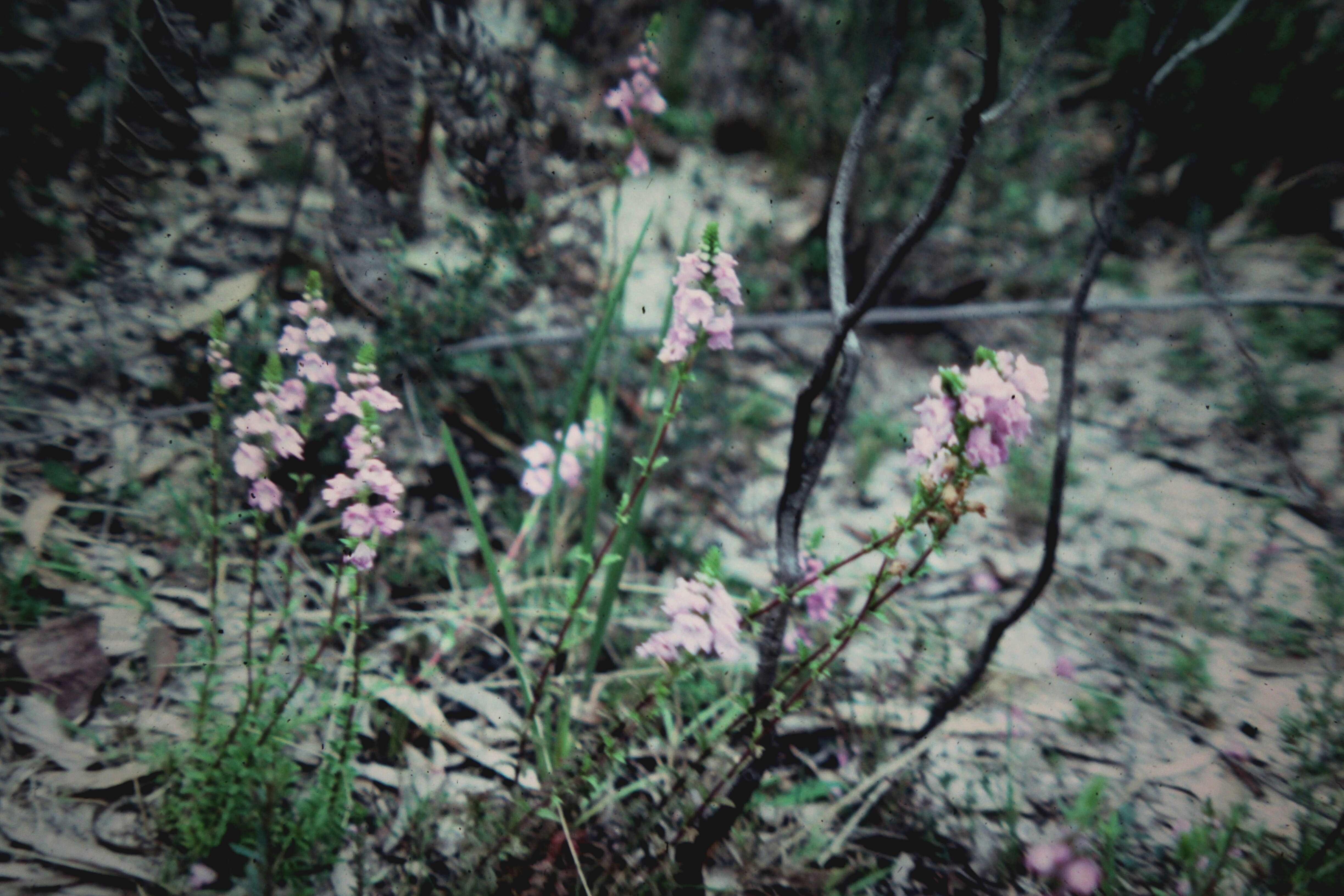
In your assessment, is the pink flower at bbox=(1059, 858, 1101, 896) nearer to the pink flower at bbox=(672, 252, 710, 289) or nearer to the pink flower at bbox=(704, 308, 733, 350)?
the pink flower at bbox=(704, 308, 733, 350)

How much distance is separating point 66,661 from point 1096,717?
2.74m

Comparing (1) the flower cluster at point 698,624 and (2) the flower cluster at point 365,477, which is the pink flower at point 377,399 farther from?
(1) the flower cluster at point 698,624

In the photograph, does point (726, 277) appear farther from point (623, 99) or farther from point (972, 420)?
point (623, 99)

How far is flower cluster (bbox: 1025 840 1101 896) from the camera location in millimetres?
1497

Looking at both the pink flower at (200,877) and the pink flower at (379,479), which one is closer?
the pink flower at (379,479)

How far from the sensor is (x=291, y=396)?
1248 mm

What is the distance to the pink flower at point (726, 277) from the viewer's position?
1201 millimetres

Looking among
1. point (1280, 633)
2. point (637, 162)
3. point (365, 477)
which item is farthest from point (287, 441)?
Answer: point (1280, 633)

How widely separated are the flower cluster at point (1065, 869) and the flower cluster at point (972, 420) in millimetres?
1060

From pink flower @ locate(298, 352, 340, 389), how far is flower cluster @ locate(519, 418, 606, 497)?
0.69 m

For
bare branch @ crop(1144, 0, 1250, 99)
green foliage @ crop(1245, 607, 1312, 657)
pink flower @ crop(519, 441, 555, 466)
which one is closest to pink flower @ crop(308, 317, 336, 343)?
pink flower @ crop(519, 441, 555, 466)

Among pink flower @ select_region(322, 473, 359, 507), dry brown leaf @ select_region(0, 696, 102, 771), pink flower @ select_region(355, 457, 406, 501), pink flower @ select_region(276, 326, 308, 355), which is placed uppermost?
pink flower @ select_region(276, 326, 308, 355)

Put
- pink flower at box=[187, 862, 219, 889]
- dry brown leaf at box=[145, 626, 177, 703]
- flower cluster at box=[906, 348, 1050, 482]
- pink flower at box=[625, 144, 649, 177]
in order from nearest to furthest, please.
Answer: flower cluster at box=[906, 348, 1050, 482] < pink flower at box=[187, 862, 219, 889] < dry brown leaf at box=[145, 626, 177, 703] < pink flower at box=[625, 144, 649, 177]

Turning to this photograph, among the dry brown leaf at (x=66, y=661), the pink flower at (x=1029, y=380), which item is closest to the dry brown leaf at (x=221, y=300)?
the dry brown leaf at (x=66, y=661)
